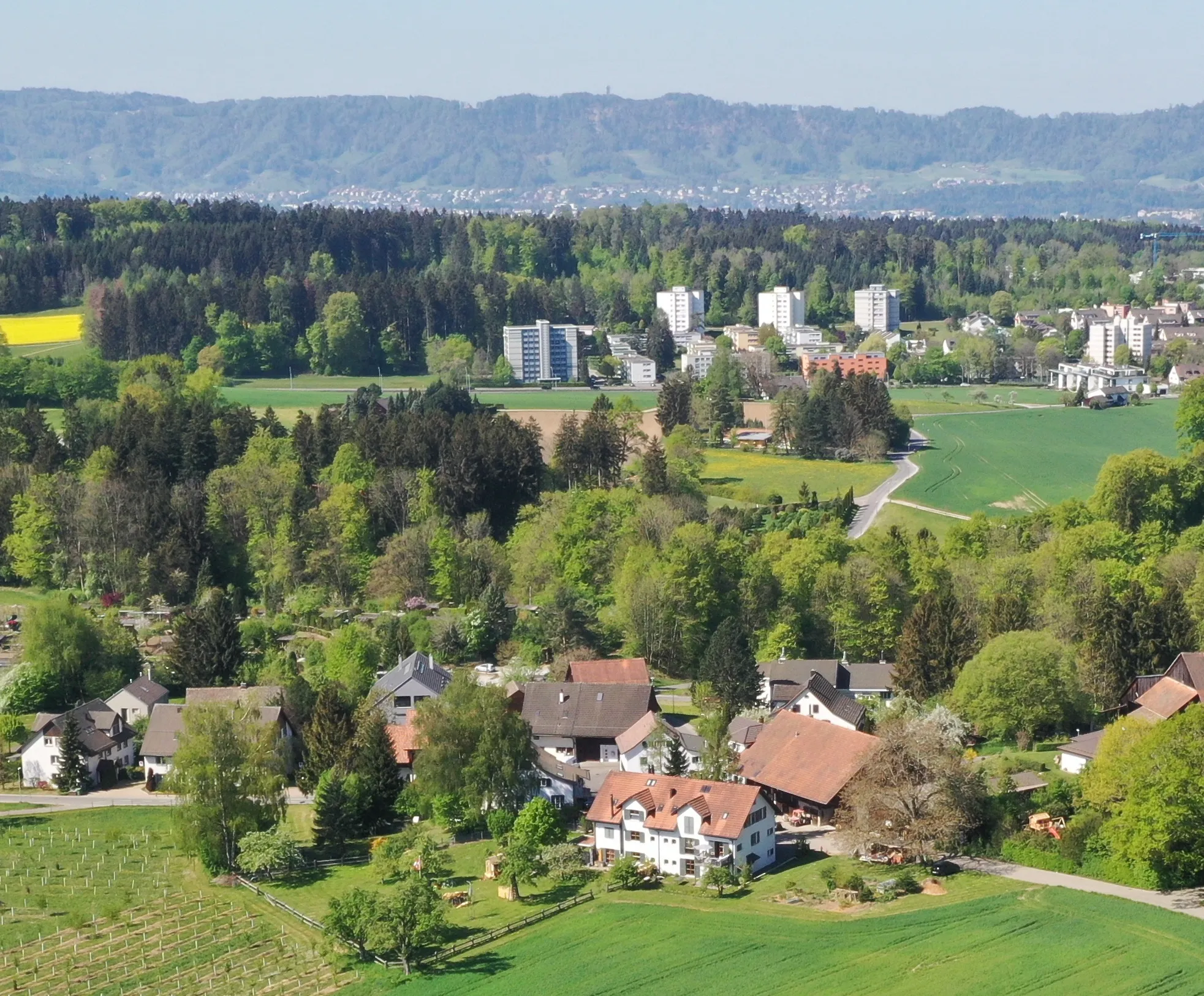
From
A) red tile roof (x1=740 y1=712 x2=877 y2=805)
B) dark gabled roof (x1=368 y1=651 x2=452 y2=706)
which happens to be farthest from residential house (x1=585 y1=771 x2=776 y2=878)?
dark gabled roof (x1=368 y1=651 x2=452 y2=706)

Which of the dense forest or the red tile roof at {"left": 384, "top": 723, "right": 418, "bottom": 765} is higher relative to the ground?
the dense forest

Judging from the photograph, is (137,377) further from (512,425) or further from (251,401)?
(512,425)

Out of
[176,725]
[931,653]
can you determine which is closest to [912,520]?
[931,653]

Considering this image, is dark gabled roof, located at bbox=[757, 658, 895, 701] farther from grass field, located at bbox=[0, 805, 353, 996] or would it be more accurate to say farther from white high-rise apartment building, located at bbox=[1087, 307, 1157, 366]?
white high-rise apartment building, located at bbox=[1087, 307, 1157, 366]

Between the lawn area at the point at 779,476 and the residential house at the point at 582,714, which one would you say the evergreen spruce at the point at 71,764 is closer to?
the residential house at the point at 582,714

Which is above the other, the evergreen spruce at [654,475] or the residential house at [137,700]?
the evergreen spruce at [654,475]

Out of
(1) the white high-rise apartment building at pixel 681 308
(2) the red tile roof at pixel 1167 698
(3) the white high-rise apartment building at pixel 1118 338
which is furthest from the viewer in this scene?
(1) the white high-rise apartment building at pixel 681 308

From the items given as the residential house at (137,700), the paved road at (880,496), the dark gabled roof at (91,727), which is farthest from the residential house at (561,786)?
the paved road at (880,496)
